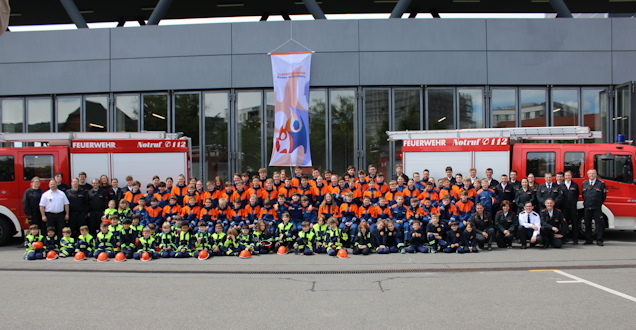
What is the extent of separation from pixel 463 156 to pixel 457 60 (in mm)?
4853

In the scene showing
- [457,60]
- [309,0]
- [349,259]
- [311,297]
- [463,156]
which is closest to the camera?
[311,297]

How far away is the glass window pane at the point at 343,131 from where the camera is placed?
15680 mm

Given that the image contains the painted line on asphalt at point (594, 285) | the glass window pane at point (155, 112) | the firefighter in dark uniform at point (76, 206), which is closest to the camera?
the painted line on asphalt at point (594, 285)

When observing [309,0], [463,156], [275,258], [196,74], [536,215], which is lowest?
[275,258]

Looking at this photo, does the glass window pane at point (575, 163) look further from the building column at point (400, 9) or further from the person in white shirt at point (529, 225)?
the building column at point (400, 9)

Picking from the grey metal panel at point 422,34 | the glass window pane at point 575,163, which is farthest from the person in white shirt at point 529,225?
the grey metal panel at point 422,34

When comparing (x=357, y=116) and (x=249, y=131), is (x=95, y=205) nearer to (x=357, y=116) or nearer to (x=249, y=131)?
(x=249, y=131)

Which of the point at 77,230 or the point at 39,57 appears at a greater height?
the point at 39,57

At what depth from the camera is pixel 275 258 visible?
9.43m

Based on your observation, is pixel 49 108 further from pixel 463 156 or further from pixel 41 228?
pixel 463 156

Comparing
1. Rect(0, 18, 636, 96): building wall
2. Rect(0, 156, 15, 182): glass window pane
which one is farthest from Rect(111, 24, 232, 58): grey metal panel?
Rect(0, 156, 15, 182): glass window pane

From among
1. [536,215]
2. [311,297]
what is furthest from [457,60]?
[311,297]

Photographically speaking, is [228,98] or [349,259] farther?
[228,98]

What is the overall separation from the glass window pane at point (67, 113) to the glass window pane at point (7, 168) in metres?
5.04
